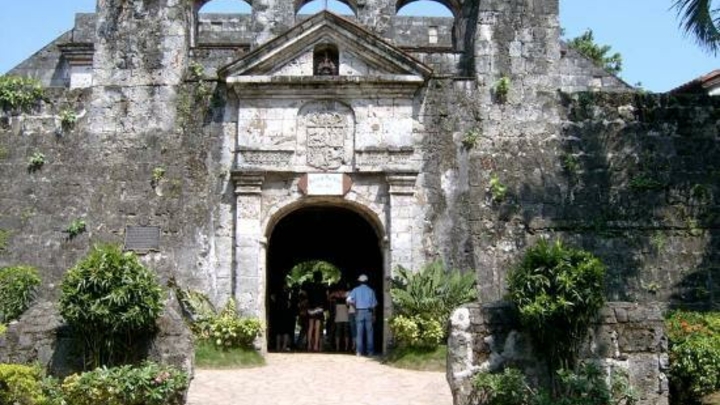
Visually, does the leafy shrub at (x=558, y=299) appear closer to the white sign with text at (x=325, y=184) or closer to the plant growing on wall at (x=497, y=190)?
the plant growing on wall at (x=497, y=190)

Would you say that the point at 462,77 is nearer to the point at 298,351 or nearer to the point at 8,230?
the point at 298,351

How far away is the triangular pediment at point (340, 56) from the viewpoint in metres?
15.1

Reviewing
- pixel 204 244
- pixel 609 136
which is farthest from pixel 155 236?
pixel 609 136

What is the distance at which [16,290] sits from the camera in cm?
1412

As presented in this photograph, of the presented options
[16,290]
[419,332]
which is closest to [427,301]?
[419,332]

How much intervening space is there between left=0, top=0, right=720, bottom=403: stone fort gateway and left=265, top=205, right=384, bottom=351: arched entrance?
427 cm

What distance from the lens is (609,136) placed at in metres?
15.8

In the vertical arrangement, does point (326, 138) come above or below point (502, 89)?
below

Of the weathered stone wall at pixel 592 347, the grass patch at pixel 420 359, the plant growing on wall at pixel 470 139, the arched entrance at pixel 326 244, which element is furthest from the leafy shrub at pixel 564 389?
the arched entrance at pixel 326 244

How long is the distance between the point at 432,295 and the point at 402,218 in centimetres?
159

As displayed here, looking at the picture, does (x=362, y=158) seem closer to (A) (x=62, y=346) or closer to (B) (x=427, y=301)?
(B) (x=427, y=301)

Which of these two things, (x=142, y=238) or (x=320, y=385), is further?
(x=142, y=238)

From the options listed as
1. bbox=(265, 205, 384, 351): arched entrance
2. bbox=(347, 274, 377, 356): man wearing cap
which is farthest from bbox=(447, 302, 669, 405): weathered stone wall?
bbox=(265, 205, 384, 351): arched entrance

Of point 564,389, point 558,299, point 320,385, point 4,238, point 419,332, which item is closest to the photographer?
point 558,299
